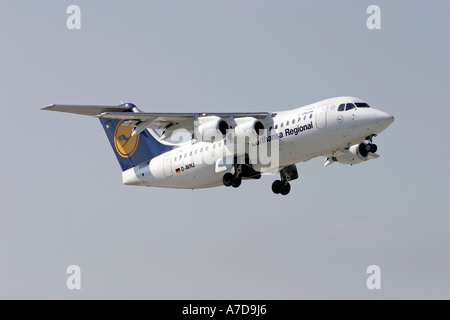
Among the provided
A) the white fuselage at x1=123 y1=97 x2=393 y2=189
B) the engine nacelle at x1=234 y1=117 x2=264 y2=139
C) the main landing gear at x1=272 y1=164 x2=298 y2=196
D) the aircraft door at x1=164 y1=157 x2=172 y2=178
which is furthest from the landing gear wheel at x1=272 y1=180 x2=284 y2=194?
the aircraft door at x1=164 y1=157 x2=172 y2=178

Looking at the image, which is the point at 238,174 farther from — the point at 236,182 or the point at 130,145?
the point at 130,145

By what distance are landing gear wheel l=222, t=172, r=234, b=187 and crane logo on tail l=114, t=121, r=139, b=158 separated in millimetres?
5346

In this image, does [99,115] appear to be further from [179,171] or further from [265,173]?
[265,173]

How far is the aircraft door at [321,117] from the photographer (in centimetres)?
2991

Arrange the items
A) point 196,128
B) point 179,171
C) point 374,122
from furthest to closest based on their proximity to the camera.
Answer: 1. point 179,171
2. point 196,128
3. point 374,122

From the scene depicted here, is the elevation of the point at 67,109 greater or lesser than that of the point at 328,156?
greater

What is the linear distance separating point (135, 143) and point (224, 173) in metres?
5.39

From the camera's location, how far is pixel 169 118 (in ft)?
105

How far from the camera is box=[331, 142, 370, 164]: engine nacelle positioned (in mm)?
32500

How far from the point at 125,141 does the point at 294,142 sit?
359 inches


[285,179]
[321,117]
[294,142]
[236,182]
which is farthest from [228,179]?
[321,117]

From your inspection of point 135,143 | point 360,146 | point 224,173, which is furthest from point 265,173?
point 135,143

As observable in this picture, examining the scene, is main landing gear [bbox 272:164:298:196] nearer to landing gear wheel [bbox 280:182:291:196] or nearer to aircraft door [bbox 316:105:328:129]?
landing gear wheel [bbox 280:182:291:196]

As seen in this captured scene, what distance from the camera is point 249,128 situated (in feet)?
101
